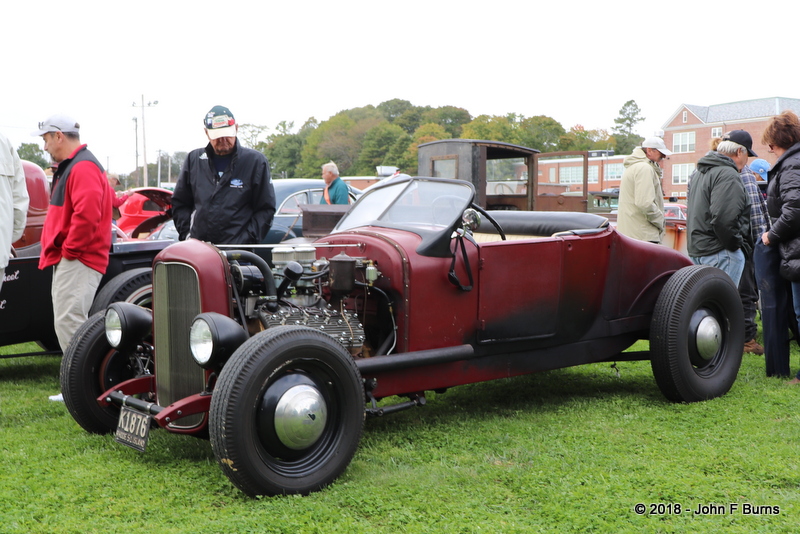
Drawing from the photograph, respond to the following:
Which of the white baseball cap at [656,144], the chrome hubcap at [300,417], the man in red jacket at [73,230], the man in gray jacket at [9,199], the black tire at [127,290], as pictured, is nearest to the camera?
the chrome hubcap at [300,417]

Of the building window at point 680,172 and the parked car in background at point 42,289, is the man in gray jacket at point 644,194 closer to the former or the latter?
the parked car in background at point 42,289

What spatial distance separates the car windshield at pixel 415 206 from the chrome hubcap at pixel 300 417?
4.58 ft

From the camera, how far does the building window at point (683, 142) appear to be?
65.9 metres

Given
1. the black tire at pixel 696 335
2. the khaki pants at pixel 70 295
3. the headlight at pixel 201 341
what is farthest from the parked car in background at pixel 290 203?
the headlight at pixel 201 341

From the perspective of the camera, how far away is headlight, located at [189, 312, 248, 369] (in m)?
3.26

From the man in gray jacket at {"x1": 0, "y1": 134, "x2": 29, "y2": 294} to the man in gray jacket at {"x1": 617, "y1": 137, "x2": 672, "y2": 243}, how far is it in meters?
5.20

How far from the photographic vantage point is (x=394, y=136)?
265 ft

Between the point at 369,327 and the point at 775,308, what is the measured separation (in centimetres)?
326

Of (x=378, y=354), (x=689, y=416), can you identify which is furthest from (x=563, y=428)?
(x=378, y=354)

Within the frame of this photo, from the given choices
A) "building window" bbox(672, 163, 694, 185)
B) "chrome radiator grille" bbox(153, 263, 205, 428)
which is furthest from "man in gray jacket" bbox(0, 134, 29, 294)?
"building window" bbox(672, 163, 694, 185)

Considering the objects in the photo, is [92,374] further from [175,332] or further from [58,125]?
[58,125]

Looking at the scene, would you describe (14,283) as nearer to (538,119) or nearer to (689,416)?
(689,416)

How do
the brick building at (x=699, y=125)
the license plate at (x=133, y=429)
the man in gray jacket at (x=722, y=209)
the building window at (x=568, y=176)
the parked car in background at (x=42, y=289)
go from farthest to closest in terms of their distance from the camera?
the brick building at (x=699, y=125) < the building window at (x=568, y=176) < the man in gray jacket at (x=722, y=209) < the parked car in background at (x=42, y=289) < the license plate at (x=133, y=429)

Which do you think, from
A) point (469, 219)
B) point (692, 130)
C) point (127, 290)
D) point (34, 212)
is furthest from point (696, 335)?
point (692, 130)
